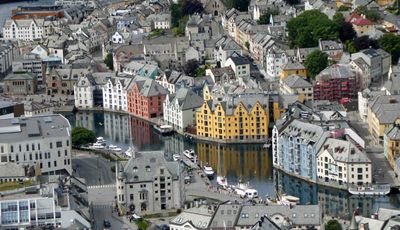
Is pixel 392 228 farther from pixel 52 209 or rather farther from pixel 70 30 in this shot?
pixel 70 30

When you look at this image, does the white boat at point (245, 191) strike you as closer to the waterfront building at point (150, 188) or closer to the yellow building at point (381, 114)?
the waterfront building at point (150, 188)

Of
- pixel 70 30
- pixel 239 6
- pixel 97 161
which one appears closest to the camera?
pixel 97 161

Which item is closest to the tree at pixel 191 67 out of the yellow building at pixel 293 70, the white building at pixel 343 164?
the yellow building at pixel 293 70

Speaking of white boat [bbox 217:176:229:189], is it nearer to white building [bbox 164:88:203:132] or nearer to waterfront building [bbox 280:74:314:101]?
white building [bbox 164:88:203:132]

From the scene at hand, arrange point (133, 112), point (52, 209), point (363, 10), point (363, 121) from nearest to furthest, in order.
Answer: point (52, 209), point (363, 121), point (133, 112), point (363, 10)

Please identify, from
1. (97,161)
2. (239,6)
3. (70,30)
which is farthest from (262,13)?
(97,161)

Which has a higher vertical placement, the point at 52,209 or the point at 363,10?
the point at 363,10

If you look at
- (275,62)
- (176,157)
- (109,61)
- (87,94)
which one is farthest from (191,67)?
(176,157)

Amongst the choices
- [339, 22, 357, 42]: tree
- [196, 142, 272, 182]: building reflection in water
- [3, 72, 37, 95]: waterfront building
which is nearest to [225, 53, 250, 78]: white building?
[339, 22, 357, 42]: tree
